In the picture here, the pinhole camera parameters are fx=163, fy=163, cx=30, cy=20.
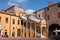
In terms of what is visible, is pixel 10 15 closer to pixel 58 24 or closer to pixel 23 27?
pixel 23 27

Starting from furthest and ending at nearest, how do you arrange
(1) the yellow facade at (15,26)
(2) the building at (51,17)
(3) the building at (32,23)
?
(2) the building at (51,17) → (3) the building at (32,23) → (1) the yellow facade at (15,26)

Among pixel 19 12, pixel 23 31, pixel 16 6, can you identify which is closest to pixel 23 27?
pixel 23 31

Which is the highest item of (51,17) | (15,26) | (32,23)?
(51,17)

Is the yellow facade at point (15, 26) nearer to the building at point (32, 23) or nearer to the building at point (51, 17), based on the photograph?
the building at point (32, 23)

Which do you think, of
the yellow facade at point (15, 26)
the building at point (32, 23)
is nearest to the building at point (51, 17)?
the building at point (32, 23)

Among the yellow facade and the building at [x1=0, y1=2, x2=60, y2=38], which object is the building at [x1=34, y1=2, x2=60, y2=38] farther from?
the yellow facade

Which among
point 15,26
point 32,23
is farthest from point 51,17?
point 15,26

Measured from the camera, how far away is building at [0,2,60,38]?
39.5 meters

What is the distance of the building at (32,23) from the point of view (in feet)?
130

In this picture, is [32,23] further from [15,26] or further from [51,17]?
[51,17]

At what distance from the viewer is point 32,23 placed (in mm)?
42875

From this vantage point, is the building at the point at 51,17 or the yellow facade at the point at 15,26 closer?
the yellow facade at the point at 15,26

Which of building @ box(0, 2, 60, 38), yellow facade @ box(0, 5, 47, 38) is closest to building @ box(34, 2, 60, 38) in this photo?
building @ box(0, 2, 60, 38)

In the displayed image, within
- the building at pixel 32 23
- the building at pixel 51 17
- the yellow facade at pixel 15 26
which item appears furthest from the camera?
the building at pixel 51 17
